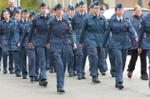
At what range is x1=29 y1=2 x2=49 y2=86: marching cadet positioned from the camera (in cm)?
1491

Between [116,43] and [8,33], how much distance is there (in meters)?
4.95

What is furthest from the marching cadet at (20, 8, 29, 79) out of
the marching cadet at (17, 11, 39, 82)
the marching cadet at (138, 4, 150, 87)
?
the marching cadet at (138, 4, 150, 87)

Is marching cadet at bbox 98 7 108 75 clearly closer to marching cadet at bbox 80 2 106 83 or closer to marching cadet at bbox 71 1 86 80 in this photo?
marching cadet at bbox 80 2 106 83

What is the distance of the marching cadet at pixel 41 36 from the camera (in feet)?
48.9

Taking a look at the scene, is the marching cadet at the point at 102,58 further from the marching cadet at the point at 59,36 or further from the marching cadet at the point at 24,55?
the marching cadet at the point at 59,36

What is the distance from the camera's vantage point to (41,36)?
49.4 feet

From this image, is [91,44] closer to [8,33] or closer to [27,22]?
[27,22]

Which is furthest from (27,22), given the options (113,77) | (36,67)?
(113,77)

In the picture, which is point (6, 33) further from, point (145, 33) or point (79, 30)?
point (145, 33)

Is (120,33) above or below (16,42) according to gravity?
above

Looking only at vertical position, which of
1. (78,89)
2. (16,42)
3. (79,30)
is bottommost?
(78,89)

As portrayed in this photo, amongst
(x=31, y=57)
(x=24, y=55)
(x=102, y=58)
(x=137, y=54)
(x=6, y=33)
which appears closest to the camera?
(x=31, y=57)

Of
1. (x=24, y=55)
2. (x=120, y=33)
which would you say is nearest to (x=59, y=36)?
(x=120, y=33)

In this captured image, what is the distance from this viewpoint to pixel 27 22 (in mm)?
17031
